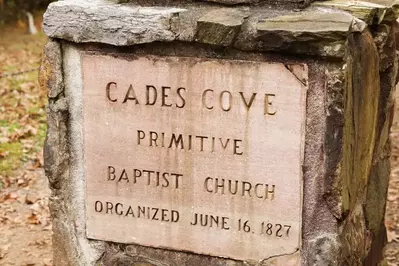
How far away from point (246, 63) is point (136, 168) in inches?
23.6

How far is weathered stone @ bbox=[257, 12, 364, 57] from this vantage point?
2318mm

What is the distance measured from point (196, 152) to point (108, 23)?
0.57m

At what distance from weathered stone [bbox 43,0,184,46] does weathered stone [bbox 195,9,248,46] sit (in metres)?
0.12

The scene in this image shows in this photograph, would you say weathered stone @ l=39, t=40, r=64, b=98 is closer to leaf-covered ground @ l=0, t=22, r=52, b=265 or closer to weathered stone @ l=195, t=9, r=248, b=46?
weathered stone @ l=195, t=9, r=248, b=46

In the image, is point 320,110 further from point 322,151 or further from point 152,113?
point 152,113

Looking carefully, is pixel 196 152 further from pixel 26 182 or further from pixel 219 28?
pixel 26 182

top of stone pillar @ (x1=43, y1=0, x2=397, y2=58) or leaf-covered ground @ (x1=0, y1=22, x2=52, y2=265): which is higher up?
top of stone pillar @ (x1=43, y1=0, x2=397, y2=58)

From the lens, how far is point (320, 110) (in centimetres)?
244

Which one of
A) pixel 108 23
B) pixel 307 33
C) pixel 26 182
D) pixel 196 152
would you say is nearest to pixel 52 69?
pixel 108 23

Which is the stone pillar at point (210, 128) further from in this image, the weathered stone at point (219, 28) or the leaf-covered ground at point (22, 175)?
the leaf-covered ground at point (22, 175)

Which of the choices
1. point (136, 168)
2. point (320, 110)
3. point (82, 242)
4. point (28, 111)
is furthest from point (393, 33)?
point (28, 111)

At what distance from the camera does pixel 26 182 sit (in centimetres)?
507

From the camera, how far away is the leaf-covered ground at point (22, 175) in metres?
→ 4.13

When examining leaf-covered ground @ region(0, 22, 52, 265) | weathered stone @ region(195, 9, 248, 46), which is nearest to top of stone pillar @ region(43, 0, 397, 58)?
weathered stone @ region(195, 9, 248, 46)
